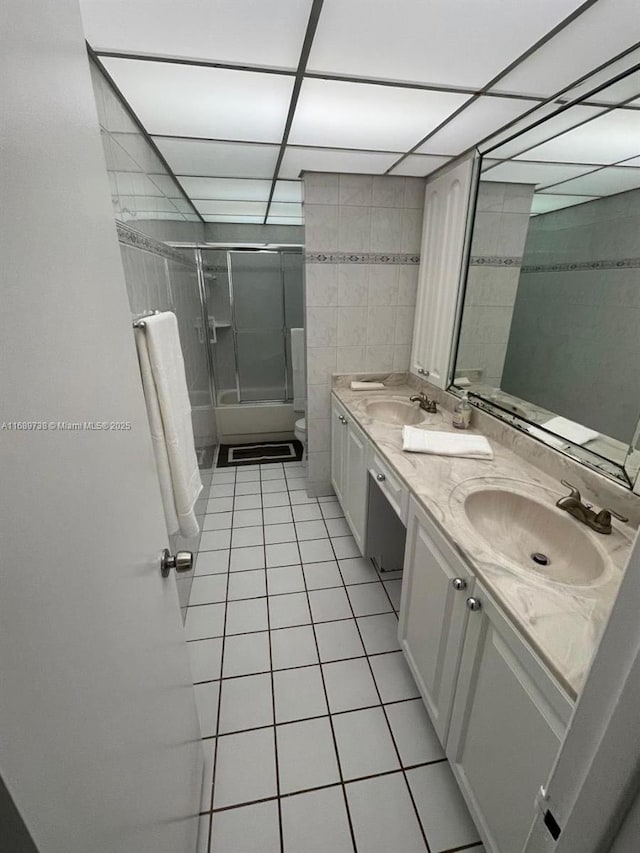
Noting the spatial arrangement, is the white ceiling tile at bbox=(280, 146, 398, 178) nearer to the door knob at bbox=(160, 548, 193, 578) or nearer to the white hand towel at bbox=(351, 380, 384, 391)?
the white hand towel at bbox=(351, 380, 384, 391)

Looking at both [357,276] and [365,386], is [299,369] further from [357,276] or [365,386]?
[357,276]

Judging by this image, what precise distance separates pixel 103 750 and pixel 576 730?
1.94ft

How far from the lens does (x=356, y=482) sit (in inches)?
82.8

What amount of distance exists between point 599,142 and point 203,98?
4.52 ft

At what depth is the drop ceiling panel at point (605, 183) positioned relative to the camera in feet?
3.92

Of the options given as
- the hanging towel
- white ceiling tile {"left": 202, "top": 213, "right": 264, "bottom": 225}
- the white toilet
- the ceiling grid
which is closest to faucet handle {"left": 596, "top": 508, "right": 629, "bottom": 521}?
the ceiling grid

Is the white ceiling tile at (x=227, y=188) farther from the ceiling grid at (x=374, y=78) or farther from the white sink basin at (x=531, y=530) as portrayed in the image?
the white sink basin at (x=531, y=530)

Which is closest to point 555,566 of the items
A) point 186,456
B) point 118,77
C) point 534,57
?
point 186,456

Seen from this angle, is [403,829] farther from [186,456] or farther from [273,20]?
[273,20]

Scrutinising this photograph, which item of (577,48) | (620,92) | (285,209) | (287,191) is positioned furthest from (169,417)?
(285,209)

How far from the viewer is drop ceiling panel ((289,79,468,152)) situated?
1177mm

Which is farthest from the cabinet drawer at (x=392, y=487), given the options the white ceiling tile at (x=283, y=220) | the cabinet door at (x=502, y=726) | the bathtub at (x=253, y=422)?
the white ceiling tile at (x=283, y=220)

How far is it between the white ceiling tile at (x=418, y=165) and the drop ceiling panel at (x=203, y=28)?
1.00 m

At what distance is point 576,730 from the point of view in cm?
40
